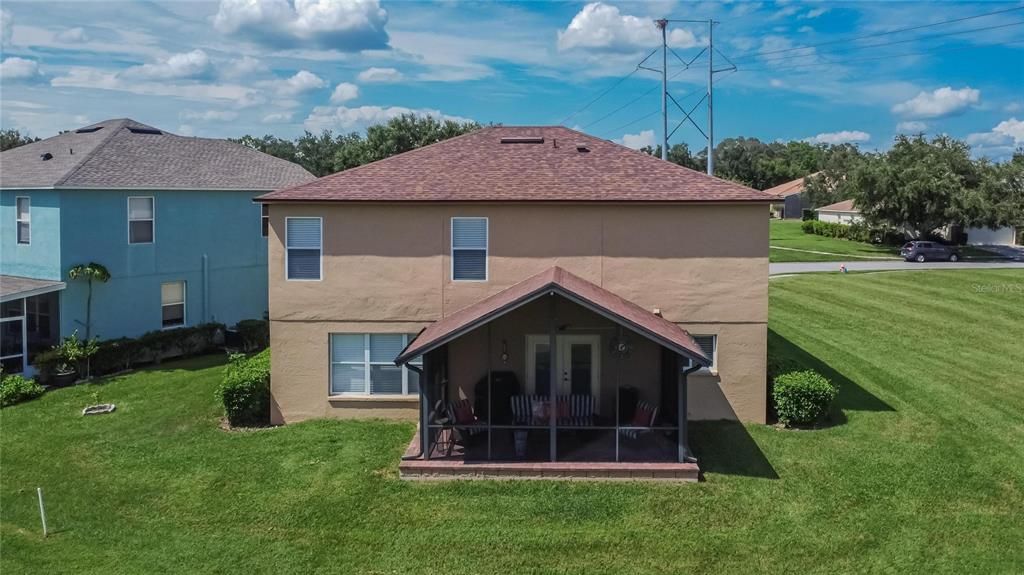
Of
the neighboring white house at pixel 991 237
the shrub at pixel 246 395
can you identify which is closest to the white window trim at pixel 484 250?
the shrub at pixel 246 395

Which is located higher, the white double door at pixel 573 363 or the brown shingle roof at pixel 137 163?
the brown shingle roof at pixel 137 163

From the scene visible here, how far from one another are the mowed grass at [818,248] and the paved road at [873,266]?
1.51 m

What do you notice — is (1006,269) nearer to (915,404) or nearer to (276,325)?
(915,404)

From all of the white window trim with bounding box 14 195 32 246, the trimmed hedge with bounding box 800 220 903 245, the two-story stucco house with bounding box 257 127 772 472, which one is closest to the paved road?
the trimmed hedge with bounding box 800 220 903 245

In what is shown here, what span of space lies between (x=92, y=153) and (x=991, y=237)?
59535 millimetres

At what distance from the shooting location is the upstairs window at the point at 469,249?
1762cm

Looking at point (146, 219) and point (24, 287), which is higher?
point (146, 219)

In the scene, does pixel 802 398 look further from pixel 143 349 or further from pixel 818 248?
pixel 818 248

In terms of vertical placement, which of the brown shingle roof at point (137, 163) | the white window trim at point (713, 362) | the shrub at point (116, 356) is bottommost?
the shrub at point (116, 356)

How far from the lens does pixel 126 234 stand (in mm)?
24875

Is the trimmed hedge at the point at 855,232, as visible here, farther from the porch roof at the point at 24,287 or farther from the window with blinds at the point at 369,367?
the porch roof at the point at 24,287

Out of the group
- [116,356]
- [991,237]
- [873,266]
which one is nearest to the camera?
[116,356]

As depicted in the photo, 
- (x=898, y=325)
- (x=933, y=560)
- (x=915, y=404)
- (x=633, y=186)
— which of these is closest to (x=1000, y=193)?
(x=898, y=325)

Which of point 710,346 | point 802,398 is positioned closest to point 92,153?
point 710,346
